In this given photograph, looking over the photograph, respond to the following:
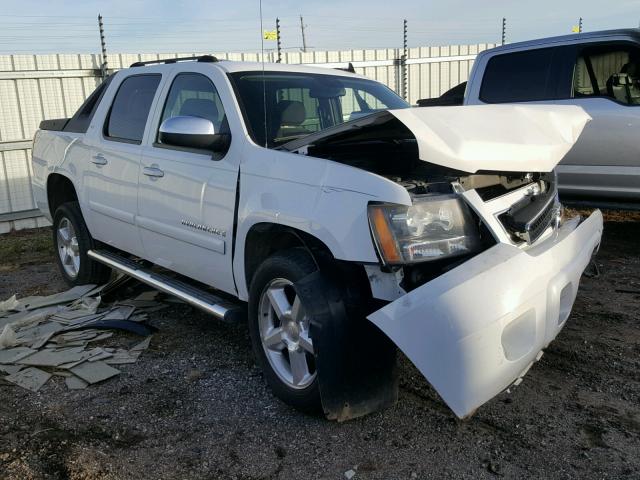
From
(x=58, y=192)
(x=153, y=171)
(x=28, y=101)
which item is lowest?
(x=58, y=192)

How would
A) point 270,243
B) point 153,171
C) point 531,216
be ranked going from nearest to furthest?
1. point 531,216
2. point 270,243
3. point 153,171

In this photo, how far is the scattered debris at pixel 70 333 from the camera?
3.86 meters

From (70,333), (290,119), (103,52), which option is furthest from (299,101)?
(103,52)

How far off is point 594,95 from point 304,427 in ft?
15.4

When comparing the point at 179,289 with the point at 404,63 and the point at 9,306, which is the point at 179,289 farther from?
Result: the point at 404,63

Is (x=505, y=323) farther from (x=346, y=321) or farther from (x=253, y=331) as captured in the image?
(x=253, y=331)

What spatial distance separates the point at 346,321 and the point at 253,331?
80 cm

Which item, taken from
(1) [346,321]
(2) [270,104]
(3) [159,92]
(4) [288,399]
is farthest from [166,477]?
(3) [159,92]

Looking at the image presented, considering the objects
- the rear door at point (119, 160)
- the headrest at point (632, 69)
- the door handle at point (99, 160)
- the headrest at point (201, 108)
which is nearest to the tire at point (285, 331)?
the headrest at point (201, 108)

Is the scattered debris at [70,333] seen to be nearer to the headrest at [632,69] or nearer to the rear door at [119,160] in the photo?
the rear door at [119,160]

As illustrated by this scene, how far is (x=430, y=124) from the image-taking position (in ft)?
8.90

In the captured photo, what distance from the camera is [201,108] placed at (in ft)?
13.3

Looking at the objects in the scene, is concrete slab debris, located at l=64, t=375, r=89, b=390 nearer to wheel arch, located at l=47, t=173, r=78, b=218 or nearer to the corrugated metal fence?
wheel arch, located at l=47, t=173, r=78, b=218

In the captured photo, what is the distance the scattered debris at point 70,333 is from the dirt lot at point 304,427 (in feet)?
0.42
